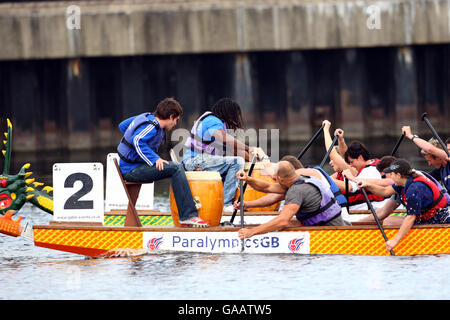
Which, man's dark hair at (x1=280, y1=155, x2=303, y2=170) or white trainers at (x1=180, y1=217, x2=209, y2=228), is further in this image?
white trainers at (x1=180, y1=217, x2=209, y2=228)

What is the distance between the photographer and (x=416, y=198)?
42.4 ft

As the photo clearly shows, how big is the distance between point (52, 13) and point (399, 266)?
15.5m

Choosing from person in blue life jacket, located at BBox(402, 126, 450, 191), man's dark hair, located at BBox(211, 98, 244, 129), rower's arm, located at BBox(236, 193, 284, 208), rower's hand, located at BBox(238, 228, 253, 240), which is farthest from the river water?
man's dark hair, located at BBox(211, 98, 244, 129)

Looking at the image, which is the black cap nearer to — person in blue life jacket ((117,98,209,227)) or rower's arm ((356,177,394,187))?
rower's arm ((356,177,394,187))

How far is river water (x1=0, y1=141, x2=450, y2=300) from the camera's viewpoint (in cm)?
1190

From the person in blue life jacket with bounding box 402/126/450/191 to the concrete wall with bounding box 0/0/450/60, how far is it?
1222cm

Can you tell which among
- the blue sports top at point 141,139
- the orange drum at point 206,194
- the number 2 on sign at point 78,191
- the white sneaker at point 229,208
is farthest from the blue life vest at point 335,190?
the number 2 on sign at point 78,191

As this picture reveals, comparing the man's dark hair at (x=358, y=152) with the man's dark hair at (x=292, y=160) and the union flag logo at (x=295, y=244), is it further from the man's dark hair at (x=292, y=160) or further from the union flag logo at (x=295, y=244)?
the union flag logo at (x=295, y=244)

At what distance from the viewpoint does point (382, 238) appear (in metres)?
13.3

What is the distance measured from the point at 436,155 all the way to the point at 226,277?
3.37 metres

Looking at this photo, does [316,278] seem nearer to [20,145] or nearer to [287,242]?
[287,242]

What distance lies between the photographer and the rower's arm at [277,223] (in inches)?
513

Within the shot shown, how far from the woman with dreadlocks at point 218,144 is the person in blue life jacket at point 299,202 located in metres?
1.26
